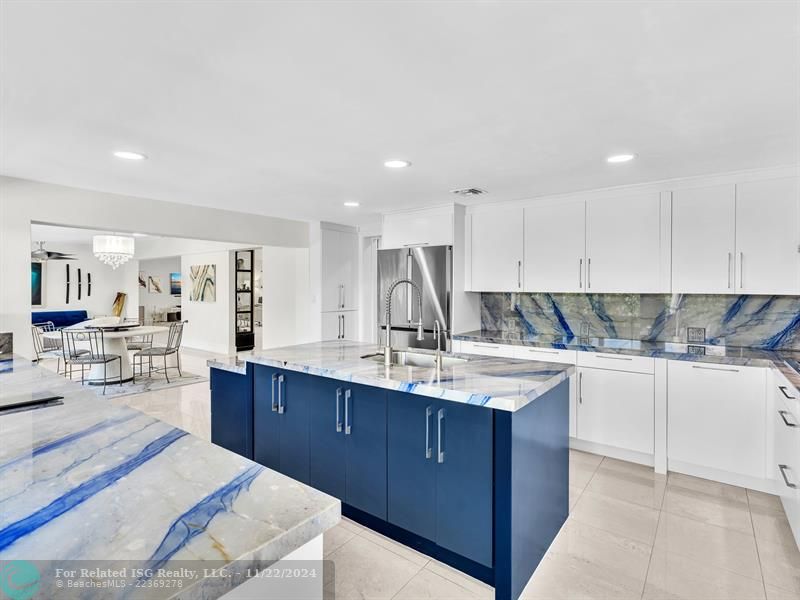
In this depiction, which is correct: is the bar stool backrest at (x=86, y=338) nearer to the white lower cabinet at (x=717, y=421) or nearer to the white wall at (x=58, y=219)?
the white wall at (x=58, y=219)

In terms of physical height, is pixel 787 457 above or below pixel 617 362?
below

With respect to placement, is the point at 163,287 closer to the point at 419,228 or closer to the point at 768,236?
the point at 419,228

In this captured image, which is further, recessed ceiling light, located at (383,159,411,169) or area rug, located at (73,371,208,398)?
area rug, located at (73,371,208,398)

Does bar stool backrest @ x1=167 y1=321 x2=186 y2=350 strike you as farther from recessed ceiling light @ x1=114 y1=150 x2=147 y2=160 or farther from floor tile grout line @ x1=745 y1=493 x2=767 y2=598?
floor tile grout line @ x1=745 y1=493 x2=767 y2=598

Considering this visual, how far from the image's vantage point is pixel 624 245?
3596 millimetres

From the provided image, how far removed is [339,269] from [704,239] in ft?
13.9

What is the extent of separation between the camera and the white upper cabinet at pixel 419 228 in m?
4.40

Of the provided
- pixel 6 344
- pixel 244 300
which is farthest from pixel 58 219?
pixel 244 300

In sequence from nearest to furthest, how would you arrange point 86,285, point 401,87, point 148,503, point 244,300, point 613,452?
point 148,503 → point 401,87 → point 613,452 → point 244,300 → point 86,285

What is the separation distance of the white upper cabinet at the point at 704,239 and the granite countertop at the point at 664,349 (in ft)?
1.53

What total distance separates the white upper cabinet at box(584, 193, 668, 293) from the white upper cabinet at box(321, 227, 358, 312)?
3375 millimetres

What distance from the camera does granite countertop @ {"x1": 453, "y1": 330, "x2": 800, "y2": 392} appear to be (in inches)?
110

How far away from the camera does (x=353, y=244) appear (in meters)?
6.23

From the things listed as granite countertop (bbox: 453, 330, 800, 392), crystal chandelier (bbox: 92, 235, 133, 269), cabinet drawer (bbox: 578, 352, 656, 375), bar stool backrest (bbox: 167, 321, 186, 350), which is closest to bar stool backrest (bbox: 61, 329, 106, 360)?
bar stool backrest (bbox: 167, 321, 186, 350)
